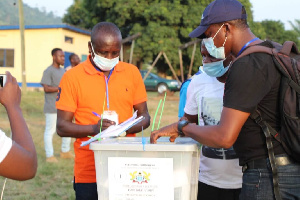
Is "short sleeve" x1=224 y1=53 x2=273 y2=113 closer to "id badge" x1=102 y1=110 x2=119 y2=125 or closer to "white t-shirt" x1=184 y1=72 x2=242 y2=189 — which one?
"white t-shirt" x1=184 y1=72 x2=242 y2=189

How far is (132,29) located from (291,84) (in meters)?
26.7

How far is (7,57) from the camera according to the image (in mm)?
23922

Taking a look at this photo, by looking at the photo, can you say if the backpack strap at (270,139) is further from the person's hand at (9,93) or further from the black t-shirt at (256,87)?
the person's hand at (9,93)

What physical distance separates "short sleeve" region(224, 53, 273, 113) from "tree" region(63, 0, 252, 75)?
81.9ft

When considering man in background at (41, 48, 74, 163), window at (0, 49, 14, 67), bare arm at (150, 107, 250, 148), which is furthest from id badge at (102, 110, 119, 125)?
window at (0, 49, 14, 67)

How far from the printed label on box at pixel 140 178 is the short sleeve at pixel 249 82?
1.54ft

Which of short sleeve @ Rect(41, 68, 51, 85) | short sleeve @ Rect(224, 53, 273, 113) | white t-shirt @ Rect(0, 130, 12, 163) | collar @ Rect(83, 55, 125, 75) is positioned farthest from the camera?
short sleeve @ Rect(41, 68, 51, 85)

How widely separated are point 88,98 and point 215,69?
0.94 meters

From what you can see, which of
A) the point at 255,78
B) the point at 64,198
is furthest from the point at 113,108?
the point at 64,198

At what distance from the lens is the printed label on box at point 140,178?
2178 millimetres

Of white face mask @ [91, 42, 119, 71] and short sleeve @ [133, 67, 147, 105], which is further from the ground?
white face mask @ [91, 42, 119, 71]

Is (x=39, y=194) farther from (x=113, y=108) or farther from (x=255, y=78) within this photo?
(x=255, y=78)

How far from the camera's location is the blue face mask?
2.81m

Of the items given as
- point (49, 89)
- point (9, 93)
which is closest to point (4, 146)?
point (9, 93)
